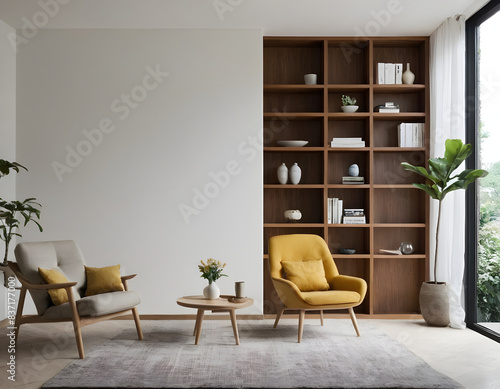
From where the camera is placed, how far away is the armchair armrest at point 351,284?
5043 millimetres

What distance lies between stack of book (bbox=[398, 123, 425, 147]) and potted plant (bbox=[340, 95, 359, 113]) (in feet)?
1.82

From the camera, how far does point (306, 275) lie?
525 centimetres

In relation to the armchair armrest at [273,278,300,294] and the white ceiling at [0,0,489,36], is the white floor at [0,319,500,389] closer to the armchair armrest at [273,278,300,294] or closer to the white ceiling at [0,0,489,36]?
the armchair armrest at [273,278,300,294]

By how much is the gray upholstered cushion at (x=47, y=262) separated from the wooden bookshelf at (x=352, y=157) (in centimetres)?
212

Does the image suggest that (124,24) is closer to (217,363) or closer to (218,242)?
(218,242)

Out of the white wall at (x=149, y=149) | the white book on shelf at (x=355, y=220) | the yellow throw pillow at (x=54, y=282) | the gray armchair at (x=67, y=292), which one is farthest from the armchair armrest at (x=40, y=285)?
the white book on shelf at (x=355, y=220)

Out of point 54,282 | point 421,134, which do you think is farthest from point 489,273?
point 54,282

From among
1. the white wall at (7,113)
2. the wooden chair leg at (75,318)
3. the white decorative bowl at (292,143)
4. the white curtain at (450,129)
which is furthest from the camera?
the white decorative bowl at (292,143)

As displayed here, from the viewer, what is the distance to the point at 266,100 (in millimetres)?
6395

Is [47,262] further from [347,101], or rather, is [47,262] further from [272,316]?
[347,101]

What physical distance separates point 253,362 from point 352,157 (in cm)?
300

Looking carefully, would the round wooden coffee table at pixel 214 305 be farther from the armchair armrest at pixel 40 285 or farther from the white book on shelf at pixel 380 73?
the white book on shelf at pixel 380 73

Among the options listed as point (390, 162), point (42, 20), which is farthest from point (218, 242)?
point (42, 20)

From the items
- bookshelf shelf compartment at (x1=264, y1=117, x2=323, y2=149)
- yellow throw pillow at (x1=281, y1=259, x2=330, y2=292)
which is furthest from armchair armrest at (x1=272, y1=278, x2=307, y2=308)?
bookshelf shelf compartment at (x1=264, y1=117, x2=323, y2=149)
